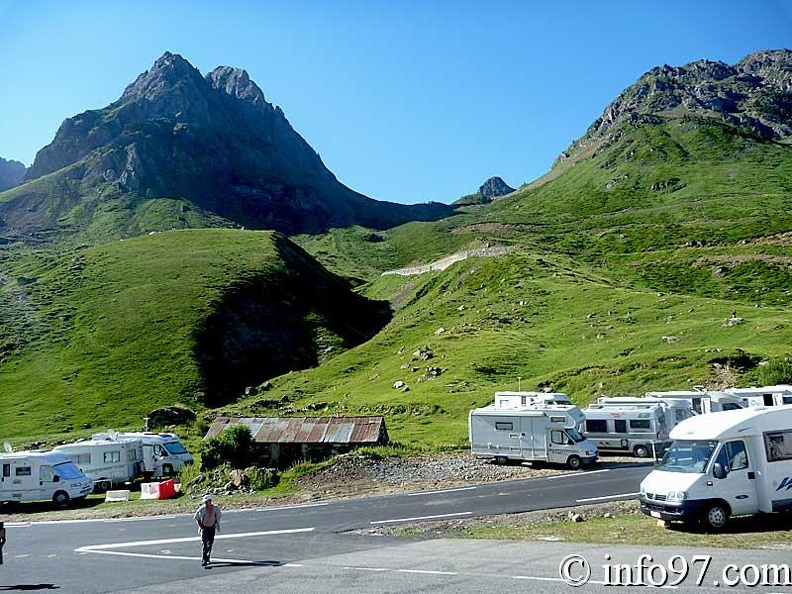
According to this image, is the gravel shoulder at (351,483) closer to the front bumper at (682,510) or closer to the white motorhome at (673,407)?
the white motorhome at (673,407)

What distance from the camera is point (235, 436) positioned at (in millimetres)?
40781

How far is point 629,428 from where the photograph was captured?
39.8 metres

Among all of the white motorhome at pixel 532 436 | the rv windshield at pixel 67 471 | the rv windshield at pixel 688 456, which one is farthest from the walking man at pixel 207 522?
the rv windshield at pixel 67 471

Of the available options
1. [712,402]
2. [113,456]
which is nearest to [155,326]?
[113,456]

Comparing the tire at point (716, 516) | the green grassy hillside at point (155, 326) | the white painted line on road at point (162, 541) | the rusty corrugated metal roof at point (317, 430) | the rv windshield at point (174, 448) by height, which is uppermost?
the green grassy hillside at point (155, 326)

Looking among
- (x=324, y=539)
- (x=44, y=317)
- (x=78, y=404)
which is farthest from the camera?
(x=44, y=317)

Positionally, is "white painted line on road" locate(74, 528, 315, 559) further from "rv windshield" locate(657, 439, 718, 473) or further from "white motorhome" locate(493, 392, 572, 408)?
"white motorhome" locate(493, 392, 572, 408)

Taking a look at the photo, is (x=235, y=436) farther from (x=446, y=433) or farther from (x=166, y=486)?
(x=446, y=433)

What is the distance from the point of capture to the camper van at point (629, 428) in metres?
38.8

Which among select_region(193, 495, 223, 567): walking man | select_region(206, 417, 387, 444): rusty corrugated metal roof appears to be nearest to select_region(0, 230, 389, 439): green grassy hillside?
select_region(206, 417, 387, 444): rusty corrugated metal roof

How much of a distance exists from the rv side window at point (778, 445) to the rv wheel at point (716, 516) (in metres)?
2.14

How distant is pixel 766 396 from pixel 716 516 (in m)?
23.2

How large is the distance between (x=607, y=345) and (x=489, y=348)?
14.1m

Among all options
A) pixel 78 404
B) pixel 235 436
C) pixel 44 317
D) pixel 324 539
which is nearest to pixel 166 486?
pixel 235 436
